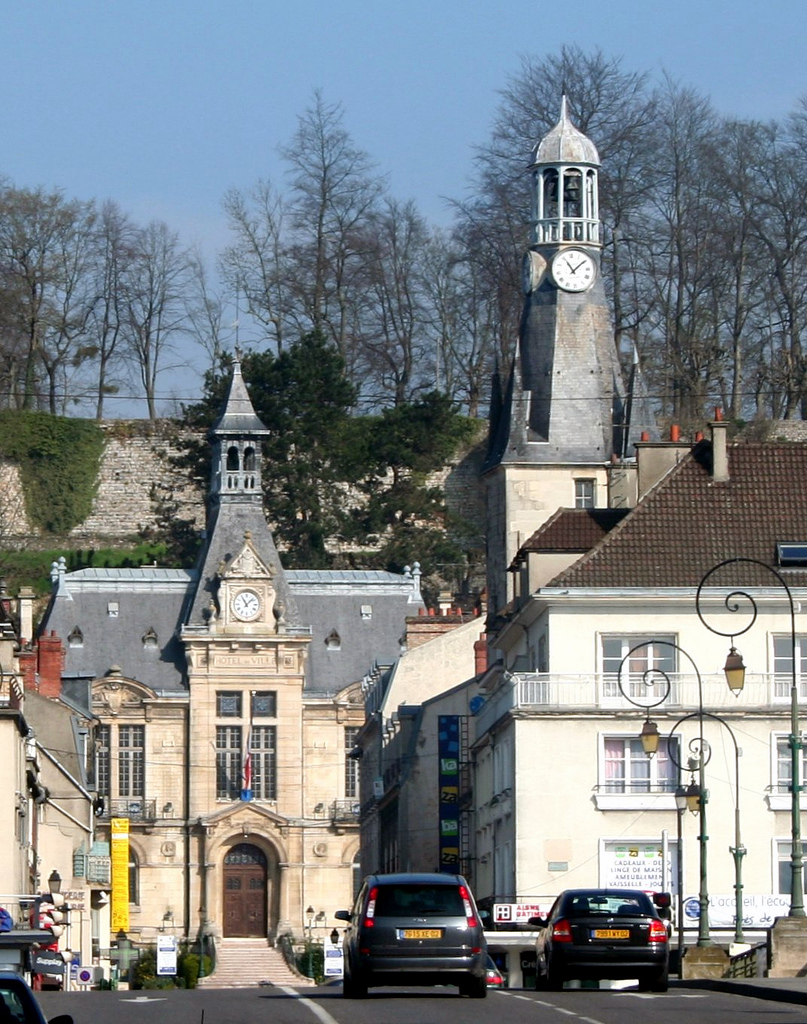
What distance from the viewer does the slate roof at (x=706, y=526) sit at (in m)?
56.4

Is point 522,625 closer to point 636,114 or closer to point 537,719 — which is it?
point 537,719

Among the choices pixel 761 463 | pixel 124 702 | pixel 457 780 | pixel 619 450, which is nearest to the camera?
pixel 761 463

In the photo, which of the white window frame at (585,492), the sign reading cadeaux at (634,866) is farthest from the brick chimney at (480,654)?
the sign reading cadeaux at (634,866)

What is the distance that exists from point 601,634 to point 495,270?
52.5 meters

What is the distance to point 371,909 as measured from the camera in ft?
103

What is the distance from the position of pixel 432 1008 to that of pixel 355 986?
3036 mm

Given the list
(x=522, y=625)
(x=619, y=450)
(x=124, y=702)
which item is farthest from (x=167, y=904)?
(x=522, y=625)

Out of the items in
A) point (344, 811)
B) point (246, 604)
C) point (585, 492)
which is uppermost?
point (585, 492)

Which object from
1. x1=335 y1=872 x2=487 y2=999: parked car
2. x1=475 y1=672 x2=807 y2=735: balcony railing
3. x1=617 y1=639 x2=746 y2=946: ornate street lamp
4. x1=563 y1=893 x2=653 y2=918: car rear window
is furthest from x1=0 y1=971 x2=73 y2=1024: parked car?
x1=475 y1=672 x2=807 y2=735: balcony railing

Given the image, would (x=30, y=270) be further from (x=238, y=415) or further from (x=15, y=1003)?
(x=15, y=1003)

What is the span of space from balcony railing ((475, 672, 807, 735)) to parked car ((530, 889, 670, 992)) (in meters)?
21.1

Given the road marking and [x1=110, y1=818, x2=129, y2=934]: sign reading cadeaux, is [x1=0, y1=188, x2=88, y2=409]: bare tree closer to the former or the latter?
[x1=110, y1=818, x2=129, y2=934]: sign reading cadeaux

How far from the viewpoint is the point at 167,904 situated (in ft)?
318

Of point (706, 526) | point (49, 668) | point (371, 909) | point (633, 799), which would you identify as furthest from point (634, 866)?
point (49, 668)
